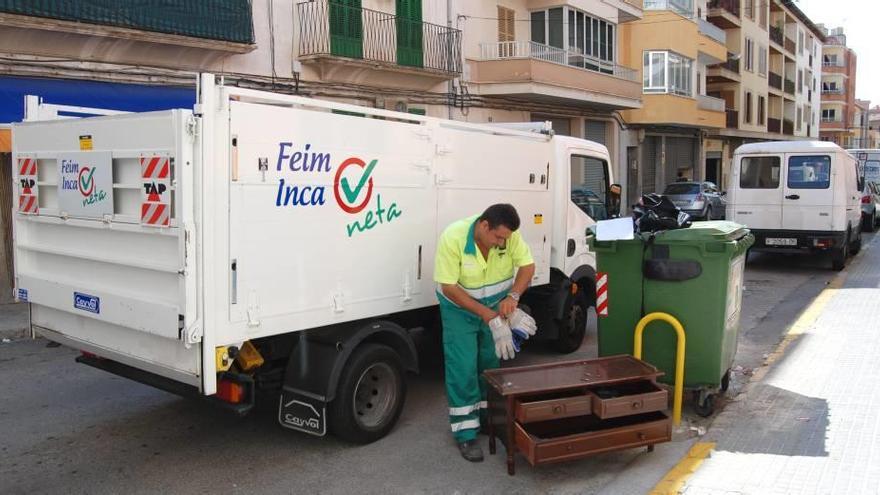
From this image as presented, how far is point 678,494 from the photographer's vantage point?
3793mm

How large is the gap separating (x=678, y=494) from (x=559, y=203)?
133 inches

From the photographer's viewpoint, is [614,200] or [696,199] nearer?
[614,200]

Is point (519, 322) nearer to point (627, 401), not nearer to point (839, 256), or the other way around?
point (627, 401)

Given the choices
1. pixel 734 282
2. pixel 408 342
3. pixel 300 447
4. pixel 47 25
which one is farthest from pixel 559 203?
pixel 47 25

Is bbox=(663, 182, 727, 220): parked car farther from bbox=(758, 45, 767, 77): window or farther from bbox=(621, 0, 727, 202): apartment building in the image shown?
bbox=(758, 45, 767, 77): window

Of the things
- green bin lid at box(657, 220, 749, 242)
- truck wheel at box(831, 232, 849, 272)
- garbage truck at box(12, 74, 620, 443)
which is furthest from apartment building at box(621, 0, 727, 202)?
garbage truck at box(12, 74, 620, 443)

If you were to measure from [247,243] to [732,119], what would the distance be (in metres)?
39.8

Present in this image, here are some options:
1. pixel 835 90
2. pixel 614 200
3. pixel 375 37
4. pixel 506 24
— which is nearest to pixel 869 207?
pixel 506 24

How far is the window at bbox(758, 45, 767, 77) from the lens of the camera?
43622mm

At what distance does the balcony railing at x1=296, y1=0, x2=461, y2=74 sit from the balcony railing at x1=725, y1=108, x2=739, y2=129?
26.1 meters

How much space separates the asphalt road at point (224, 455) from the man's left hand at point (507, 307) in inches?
33.8

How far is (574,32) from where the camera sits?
858 inches

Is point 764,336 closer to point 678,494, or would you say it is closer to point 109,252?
point 678,494

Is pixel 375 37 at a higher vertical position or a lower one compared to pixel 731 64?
lower
